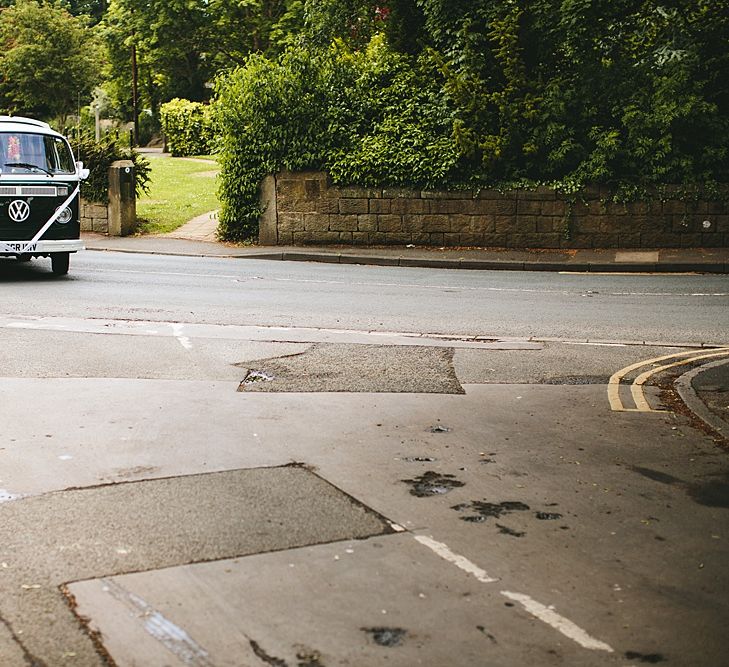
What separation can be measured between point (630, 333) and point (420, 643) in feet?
27.7

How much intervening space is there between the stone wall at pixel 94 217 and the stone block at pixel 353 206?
5692mm

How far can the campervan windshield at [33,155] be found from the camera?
A: 52.6 feet

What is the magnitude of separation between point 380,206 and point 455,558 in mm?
17732

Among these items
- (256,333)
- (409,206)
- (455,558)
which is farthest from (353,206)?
(455,558)

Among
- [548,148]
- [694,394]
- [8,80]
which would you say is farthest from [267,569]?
[8,80]

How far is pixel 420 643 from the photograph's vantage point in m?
4.18

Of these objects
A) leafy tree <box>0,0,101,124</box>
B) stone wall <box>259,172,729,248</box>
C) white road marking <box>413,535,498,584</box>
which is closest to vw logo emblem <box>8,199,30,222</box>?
stone wall <box>259,172,729,248</box>

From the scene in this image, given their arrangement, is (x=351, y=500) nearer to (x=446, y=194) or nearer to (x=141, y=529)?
(x=141, y=529)

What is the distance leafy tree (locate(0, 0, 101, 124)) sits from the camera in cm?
5003

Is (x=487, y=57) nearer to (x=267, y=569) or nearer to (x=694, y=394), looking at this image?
(x=694, y=394)

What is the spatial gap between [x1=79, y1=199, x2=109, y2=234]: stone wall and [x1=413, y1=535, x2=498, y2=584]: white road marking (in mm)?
20466

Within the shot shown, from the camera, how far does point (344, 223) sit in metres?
22.6

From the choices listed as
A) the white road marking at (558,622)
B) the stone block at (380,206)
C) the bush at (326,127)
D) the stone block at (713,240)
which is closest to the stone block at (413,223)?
the stone block at (380,206)

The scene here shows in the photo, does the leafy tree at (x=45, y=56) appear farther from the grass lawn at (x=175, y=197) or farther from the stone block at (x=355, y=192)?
the stone block at (x=355, y=192)
